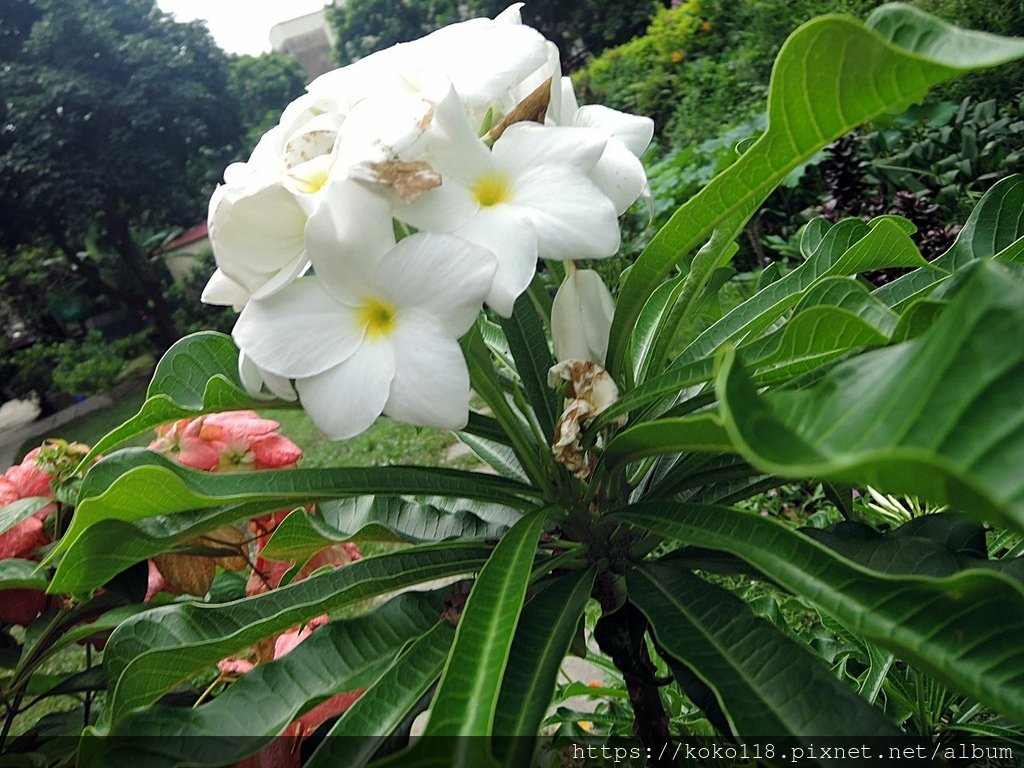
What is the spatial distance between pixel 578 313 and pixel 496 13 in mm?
14189

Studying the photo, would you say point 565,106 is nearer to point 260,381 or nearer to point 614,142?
point 614,142

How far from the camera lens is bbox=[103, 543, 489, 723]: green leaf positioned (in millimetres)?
512

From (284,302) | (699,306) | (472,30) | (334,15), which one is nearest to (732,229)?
(699,306)

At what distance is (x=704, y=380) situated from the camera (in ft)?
1.66

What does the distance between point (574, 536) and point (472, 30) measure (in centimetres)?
45

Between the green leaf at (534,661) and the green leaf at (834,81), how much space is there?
1.00 ft

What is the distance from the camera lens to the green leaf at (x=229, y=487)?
0.50 m

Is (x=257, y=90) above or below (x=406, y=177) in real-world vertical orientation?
above

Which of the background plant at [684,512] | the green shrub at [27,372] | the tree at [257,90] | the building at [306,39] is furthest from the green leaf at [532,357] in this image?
the building at [306,39]

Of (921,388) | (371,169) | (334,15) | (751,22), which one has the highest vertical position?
(334,15)

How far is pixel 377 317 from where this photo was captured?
482 mm

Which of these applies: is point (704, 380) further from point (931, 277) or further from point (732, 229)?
point (931, 277)

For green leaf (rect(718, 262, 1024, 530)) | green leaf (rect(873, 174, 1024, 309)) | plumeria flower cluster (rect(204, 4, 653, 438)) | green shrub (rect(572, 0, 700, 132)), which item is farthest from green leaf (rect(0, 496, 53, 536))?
green shrub (rect(572, 0, 700, 132))

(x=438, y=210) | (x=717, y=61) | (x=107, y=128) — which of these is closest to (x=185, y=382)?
(x=438, y=210)
